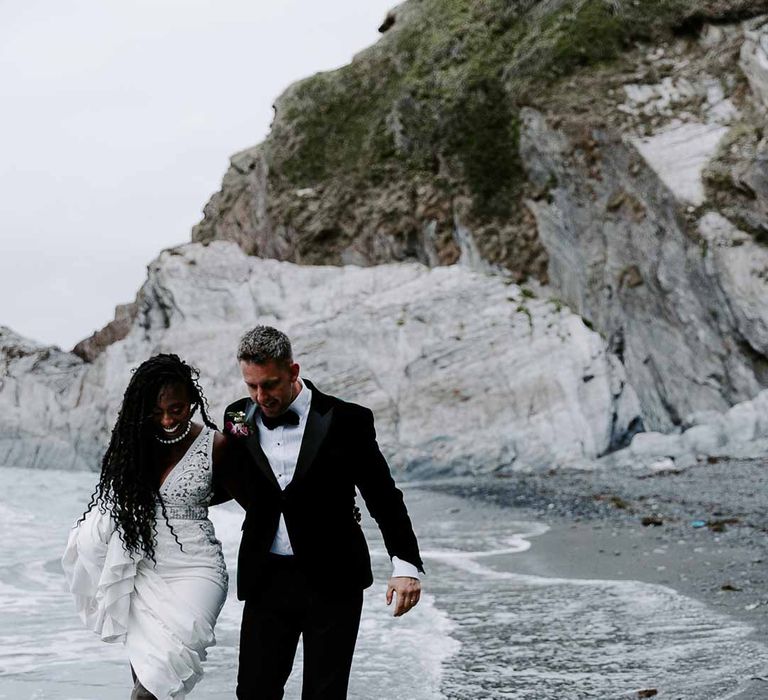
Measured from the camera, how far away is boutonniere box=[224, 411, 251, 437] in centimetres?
306

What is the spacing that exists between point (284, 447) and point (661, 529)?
9.51 m

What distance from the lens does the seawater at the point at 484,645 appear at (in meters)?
5.24

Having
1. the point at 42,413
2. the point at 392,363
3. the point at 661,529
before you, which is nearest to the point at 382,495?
the point at 661,529

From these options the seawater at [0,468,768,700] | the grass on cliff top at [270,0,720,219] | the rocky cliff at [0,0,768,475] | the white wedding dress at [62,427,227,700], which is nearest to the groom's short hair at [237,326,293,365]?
the white wedding dress at [62,427,227,700]

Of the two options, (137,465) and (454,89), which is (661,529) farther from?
(454,89)

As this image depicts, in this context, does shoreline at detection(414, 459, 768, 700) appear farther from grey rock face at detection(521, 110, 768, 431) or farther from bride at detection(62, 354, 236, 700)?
grey rock face at detection(521, 110, 768, 431)

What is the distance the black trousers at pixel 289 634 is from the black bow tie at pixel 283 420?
41 centimetres

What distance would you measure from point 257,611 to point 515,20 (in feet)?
118

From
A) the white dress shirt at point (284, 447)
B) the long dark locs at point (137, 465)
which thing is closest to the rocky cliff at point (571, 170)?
the white dress shirt at point (284, 447)

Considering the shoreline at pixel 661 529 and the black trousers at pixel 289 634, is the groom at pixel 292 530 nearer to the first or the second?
the black trousers at pixel 289 634

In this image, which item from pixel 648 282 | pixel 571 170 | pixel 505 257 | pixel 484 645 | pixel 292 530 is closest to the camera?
pixel 292 530

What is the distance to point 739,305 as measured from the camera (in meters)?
22.5

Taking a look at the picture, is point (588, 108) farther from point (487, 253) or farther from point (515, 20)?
point (515, 20)

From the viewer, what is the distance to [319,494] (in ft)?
9.96
